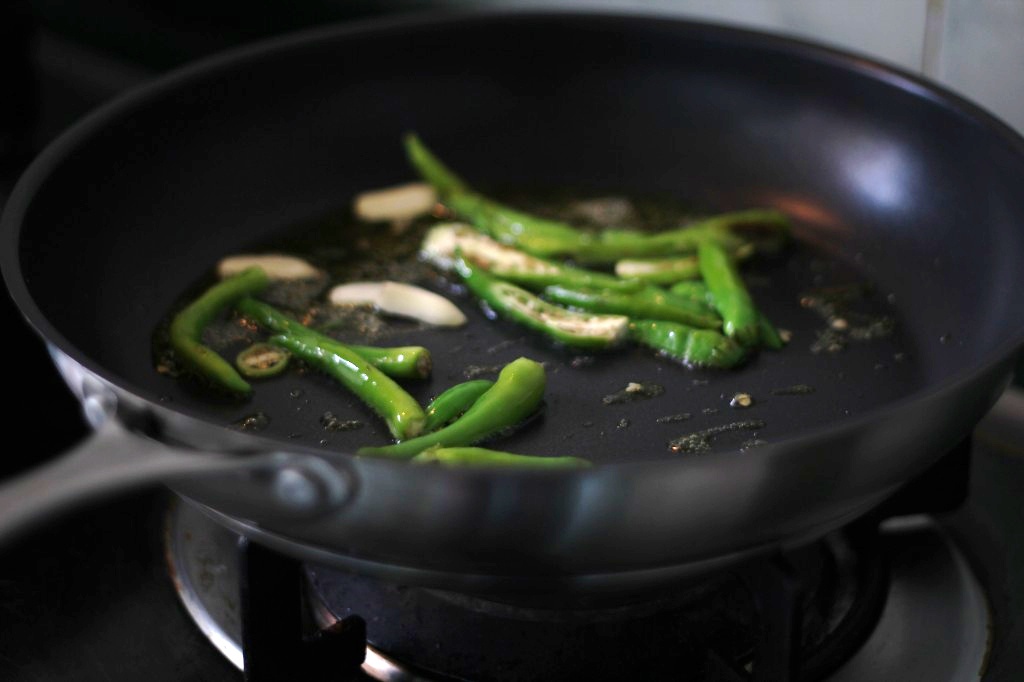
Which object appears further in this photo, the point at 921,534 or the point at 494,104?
the point at 494,104

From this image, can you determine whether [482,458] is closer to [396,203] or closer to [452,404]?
[452,404]

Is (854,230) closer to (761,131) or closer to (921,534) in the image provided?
(761,131)

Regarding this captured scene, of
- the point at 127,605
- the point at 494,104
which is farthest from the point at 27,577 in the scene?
the point at 494,104

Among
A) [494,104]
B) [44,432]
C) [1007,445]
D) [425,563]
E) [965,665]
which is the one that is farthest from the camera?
[494,104]

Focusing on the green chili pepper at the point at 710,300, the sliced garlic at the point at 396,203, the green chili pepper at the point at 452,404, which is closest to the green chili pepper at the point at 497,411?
the green chili pepper at the point at 452,404

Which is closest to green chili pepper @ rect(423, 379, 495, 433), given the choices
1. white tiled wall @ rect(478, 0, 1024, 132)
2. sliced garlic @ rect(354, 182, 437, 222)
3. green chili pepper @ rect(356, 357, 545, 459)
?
green chili pepper @ rect(356, 357, 545, 459)

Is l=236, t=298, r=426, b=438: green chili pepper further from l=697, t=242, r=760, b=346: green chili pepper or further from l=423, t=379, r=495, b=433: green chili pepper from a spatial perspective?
l=697, t=242, r=760, b=346: green chili pepper

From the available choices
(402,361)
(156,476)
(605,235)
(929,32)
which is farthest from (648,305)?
(156,476)
